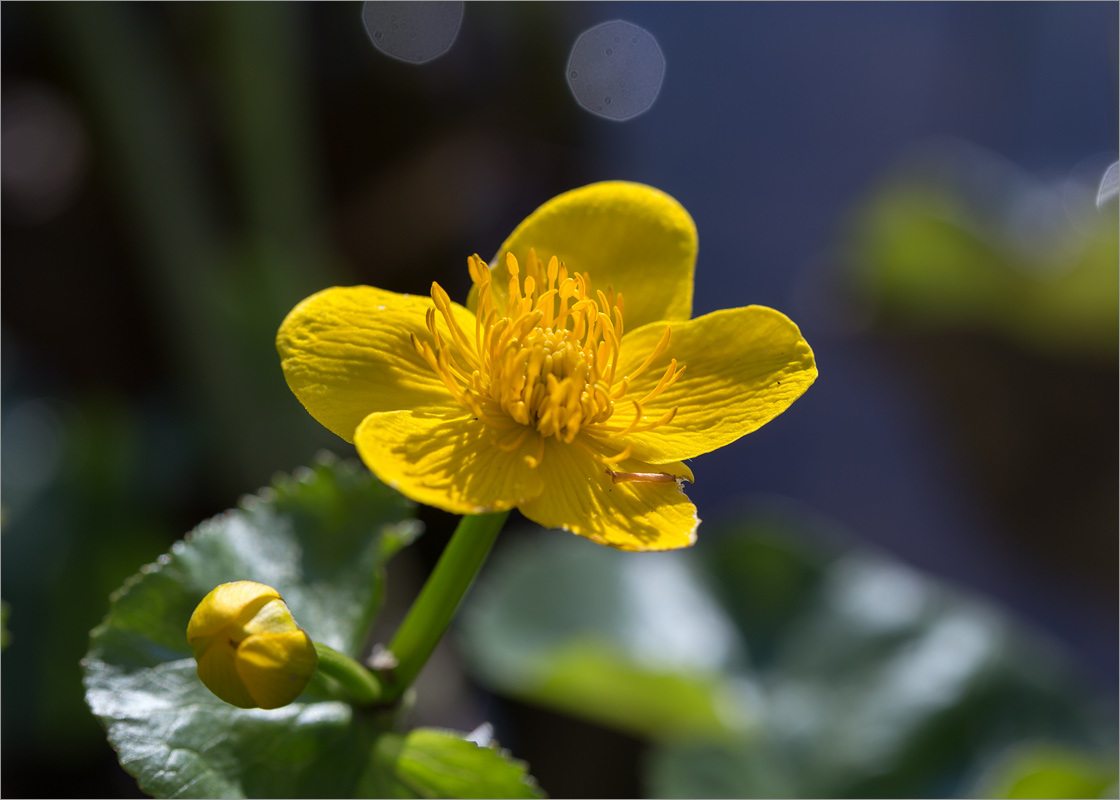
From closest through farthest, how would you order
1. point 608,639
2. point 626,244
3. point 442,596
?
point 442,596 < point 626,244 < point 608,639

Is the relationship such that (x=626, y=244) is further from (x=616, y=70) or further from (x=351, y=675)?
(x=616, y=70)

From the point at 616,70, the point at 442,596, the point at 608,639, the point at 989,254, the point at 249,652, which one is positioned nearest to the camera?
the point at 249,652

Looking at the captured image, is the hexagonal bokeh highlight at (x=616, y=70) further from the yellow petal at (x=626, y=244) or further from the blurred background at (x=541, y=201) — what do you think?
the yellow petal at (x=626, y=244)

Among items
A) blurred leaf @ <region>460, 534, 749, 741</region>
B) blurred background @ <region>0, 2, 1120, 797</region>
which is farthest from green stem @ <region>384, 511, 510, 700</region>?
blurred background @ <region>0, 2, 1120, 797</region>

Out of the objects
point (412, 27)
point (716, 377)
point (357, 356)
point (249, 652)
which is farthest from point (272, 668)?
point (412, 27)

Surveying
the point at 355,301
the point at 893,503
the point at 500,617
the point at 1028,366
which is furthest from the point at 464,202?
the point at 355,301

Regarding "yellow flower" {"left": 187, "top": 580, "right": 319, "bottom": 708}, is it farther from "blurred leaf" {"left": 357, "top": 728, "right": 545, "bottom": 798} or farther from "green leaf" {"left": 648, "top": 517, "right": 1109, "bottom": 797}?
"green leaf" {"left": 648, "top": 517, "right": 1109, "bottom": 797}
